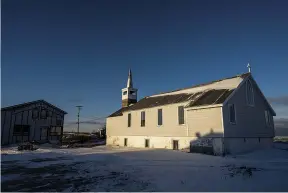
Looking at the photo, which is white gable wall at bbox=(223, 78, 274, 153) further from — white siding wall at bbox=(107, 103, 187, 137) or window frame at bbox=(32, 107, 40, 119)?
window frame at bbox=(32, 107, 40, 119)

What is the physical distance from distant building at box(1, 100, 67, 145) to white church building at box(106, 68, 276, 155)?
43.8ft

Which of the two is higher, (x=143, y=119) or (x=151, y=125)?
(x=143, y=119)

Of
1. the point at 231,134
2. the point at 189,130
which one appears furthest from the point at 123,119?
the point at 231,134

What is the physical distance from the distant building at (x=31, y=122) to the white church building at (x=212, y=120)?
526 inches

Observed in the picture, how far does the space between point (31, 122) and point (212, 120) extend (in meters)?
26.5

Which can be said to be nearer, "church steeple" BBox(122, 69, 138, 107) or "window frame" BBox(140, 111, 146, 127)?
"window frame" BBox(140, 111, 146, 127)

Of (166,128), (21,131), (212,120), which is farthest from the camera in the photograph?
(21,131)

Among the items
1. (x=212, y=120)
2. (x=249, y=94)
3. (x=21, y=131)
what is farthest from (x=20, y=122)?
(x=249, y=94)

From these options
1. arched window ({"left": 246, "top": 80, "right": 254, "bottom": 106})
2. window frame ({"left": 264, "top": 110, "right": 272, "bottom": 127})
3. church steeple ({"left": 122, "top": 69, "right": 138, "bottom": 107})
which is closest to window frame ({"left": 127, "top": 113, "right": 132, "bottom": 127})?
church steeple ({"left": 122, "top": 69, "right": 138, "bottom": 107})

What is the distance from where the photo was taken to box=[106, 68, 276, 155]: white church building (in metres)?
22.1

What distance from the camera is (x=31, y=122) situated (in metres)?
34.5

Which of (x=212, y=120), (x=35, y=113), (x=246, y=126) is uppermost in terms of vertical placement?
(x=35, y=113)

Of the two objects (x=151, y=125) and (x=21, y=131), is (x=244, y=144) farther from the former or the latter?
(x=21, y=131)

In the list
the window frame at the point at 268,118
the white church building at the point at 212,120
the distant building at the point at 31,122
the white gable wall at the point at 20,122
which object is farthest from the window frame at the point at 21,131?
the window frame at the point at 268,118
